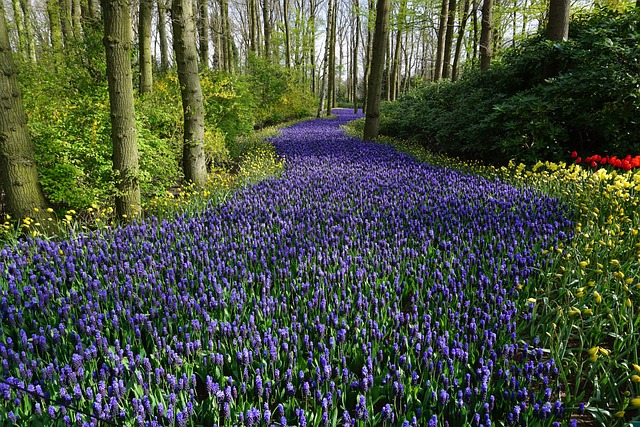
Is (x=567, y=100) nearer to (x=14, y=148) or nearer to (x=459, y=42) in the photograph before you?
(x=14, y=148)

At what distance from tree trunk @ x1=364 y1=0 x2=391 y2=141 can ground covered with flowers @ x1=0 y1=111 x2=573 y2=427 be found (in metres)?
7.84

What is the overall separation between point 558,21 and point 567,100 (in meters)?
2.02

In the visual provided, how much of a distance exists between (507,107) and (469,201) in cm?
341

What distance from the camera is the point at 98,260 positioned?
11.4 ft

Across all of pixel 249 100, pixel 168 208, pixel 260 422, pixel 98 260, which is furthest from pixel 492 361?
pixel 249 100

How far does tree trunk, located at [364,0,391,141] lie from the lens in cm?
1155

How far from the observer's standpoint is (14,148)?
4.63m

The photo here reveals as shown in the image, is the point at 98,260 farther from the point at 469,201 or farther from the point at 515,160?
the point at 515,160

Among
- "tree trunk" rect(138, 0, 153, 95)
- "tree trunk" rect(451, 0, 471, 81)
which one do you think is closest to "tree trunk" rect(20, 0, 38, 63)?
"tree trunk" rect(138, 0, 153, 95)

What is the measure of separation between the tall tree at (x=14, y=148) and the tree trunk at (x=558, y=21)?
29.1 ft

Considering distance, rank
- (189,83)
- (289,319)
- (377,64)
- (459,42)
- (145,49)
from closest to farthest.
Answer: (289,319), (189,83), (145,49), (377,64), (459,42)

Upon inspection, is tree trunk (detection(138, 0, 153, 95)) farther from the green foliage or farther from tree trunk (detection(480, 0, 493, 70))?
tree trunk (detection(480, 0, 493, 70))

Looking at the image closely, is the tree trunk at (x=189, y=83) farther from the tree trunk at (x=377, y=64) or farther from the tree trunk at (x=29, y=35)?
the tree trunk at (x=29, y=35)

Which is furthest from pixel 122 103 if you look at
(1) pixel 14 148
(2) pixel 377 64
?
(2) pixel 377 64
